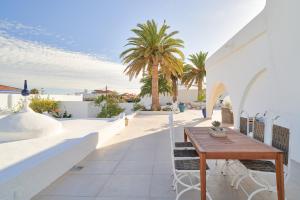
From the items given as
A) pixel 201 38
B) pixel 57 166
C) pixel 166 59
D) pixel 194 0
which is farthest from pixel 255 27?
pixel 166 59

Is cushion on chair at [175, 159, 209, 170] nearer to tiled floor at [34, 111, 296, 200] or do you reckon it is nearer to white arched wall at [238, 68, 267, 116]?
tiled floor at [34, 111, 296, 200]

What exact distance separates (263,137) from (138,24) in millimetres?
16050

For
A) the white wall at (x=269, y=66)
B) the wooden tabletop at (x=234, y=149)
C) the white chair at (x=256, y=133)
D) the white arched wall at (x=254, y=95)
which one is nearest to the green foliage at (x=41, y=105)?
the white wall at (x=269, y=66)

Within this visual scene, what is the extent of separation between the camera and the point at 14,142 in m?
6.28

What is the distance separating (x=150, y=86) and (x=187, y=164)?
26233 mm

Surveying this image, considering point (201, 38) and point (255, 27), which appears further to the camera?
point (201, 38)

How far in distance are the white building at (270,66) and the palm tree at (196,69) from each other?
14.5 metres

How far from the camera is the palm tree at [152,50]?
17.3 meters

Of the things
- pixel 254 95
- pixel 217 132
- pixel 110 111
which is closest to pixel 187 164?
pixel 217 132

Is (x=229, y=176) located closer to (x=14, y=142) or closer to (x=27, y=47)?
(x=14, y=142)

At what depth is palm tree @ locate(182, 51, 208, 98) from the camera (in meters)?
24.5

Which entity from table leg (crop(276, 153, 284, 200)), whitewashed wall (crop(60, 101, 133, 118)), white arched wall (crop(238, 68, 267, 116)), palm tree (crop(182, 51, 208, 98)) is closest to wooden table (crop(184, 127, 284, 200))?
table leg (crop(276, 153, 284, 200))

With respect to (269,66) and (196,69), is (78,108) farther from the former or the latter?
(269,66)

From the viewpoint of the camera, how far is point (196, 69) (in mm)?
24844
